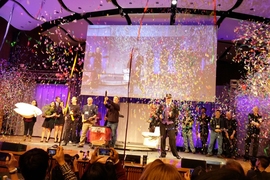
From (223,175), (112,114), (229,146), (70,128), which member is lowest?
(229,146)

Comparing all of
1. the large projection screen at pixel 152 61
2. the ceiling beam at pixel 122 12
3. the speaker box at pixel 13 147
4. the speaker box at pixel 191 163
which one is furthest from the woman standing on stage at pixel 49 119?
the speaker box at pixel 191 163

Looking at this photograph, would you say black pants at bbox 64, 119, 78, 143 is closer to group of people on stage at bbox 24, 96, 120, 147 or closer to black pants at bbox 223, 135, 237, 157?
group of people on stage at bbox 24, 96, 120, 147

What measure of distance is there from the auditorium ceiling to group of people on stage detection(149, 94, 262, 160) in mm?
2955

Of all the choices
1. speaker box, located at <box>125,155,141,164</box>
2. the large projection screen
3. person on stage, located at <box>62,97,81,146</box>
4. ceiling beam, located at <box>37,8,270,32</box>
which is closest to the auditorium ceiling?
ceiling beam, located at <box>37,8,270,32</box>

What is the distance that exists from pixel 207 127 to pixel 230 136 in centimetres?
83

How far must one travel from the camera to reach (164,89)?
9.02 m

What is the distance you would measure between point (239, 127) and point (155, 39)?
4.23 metres

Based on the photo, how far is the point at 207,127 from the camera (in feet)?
30.2

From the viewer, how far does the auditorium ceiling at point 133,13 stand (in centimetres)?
856

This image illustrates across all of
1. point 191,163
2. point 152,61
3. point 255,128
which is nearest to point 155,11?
point 152,61

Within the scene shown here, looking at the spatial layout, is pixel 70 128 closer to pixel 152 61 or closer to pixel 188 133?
pixel 152 61

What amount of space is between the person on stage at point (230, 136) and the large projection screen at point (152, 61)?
2.73 ft

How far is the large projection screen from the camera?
28.8ft

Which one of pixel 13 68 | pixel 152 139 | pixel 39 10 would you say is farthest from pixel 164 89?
pixel 13 68
